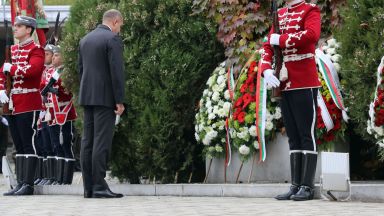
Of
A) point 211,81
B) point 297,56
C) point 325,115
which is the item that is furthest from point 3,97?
point 297,56

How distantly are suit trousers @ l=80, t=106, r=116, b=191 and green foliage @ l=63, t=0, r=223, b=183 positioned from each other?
4.08 feet

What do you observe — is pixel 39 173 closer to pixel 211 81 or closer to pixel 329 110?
pixel 211 81

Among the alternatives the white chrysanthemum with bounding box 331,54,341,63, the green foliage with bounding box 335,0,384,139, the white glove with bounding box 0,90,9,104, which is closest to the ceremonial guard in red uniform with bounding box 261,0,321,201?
the green foliage with bounding box 335,0,384,139

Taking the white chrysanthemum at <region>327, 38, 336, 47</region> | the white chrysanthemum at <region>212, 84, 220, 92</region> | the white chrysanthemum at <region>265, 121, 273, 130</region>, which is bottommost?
the white chrysanthemum at <region>265, 121, 273, 130</region>

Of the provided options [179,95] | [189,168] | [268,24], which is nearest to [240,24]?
[268,24]

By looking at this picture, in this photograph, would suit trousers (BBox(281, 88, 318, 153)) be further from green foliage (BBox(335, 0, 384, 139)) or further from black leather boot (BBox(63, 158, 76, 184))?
black leather boot (BBox(63, 158, 76, 184))

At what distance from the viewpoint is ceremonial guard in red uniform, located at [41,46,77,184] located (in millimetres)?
13430

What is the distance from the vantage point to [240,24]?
38.8 ft

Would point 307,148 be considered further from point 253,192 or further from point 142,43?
point 142,43

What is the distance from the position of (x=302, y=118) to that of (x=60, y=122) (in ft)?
15.9

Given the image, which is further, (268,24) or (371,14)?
(268,24)

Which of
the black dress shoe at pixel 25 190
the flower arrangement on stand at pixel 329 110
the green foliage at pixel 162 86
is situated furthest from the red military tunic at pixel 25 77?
the flower arrangement on stand at pixel 329 110

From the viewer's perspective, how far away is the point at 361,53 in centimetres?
1017

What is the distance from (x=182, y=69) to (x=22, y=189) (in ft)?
7.31
